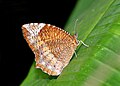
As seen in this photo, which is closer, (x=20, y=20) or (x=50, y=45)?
(x=50, y=45)

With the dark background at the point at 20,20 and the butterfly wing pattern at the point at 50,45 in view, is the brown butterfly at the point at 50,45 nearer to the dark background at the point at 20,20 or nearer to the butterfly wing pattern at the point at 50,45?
the butterfly wing pattern at the point at 50,45

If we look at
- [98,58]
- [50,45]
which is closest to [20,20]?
[50,45]

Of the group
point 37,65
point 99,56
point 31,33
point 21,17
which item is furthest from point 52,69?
Answer: point 21,17

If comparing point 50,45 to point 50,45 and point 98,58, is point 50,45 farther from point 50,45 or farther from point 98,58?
point 98,58

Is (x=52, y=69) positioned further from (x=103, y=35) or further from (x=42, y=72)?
(x=103, y=35)

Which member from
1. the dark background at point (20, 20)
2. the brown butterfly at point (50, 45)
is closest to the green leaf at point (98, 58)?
the brown butterfly at point (50, 45)

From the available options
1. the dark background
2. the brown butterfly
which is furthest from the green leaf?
the dark background
